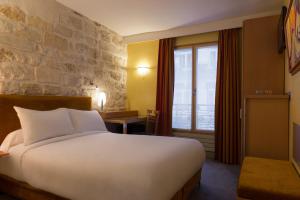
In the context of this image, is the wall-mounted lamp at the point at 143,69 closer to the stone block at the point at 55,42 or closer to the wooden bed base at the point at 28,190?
the stone block at the point at 55,42

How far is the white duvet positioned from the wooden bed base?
0.07 metres

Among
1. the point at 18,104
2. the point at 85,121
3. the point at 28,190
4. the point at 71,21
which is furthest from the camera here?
the point at 71,21

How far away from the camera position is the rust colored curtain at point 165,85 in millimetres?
4168

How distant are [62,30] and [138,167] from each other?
272 centimetres

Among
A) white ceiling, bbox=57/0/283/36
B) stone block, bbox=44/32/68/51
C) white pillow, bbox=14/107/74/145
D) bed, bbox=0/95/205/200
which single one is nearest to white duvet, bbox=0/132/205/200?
bed, bbox=0/95/205/200

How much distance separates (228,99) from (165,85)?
1263 millimetres

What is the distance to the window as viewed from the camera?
3926 millimetres

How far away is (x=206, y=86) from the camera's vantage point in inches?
156

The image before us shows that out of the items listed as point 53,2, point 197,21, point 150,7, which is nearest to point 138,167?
point 150,7

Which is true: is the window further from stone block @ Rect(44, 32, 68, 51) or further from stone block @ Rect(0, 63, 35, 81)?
stone block @ Rect(0, 63, 35, 81)

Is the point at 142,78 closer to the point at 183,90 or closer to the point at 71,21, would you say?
the point at 183,90

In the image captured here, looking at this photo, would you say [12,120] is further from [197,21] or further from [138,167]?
[197,21]

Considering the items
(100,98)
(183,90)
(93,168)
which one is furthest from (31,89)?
(183,90)

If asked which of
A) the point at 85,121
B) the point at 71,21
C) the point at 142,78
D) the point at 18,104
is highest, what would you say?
the point at 71,21
